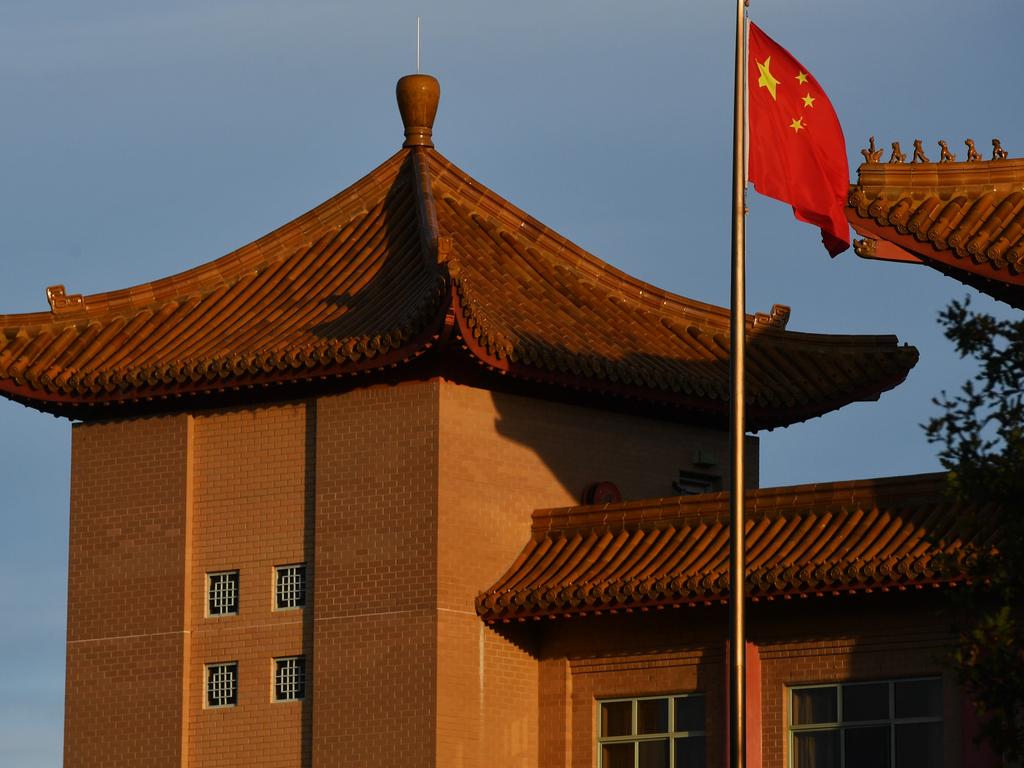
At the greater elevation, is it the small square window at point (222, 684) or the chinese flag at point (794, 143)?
the chinese flag at point (794, 143)

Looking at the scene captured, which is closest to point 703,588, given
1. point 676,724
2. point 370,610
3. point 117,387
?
point 676,724

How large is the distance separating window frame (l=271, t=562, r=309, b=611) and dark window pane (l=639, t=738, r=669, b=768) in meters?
3.60

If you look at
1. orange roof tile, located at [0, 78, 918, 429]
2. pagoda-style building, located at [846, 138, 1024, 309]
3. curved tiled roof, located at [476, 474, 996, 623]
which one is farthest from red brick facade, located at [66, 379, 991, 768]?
pagoda-style building, located at [846, 138, 1024, 309]

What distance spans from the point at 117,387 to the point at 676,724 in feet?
21.4

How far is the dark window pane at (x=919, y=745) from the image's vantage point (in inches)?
833

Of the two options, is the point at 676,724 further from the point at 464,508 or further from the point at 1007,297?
the point at 1007,297

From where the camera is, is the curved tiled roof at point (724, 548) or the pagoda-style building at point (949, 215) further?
the curved tiled roof at point (724, 548)

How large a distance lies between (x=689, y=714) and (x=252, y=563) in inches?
182

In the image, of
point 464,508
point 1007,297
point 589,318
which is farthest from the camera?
point 589,318

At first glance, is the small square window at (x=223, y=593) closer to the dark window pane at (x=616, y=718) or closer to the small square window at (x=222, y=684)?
the small square window at (x=222, y=684)

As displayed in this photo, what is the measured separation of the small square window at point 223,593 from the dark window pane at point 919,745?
6.74 metres

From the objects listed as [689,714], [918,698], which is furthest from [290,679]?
[918,698]

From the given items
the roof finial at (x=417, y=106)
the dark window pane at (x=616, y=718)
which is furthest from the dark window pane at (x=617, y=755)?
the roof finial at (x=417, y=106)

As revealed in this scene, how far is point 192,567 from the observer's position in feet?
78.6
